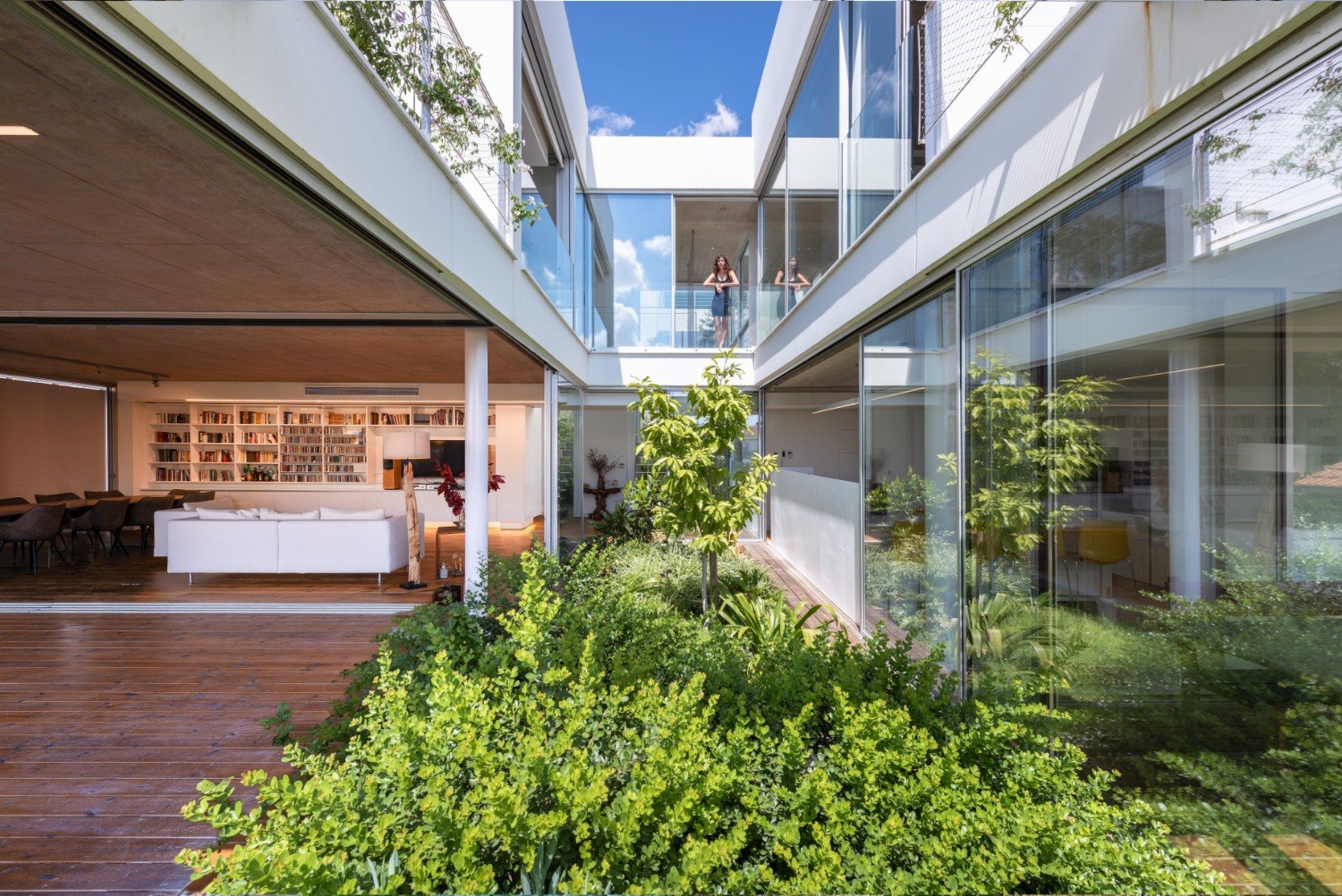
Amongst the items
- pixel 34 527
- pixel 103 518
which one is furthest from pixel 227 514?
pixel 103 518

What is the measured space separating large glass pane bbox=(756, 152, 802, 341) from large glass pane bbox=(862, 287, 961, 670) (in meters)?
3.22

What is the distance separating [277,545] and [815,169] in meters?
7.88

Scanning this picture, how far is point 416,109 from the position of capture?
3264 mm

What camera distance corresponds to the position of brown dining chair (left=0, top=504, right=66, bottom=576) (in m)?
7.11

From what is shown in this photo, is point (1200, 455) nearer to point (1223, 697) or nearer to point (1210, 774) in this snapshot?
point (1223, 697)

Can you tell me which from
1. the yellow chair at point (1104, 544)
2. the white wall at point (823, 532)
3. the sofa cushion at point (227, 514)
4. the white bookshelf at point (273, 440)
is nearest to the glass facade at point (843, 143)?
the white wall at point (823, 532)

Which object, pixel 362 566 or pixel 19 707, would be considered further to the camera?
pixel 362 566

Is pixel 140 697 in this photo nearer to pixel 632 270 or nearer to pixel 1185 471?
pixel 1185 471

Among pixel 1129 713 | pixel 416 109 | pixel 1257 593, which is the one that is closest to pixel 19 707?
pixel 416 109

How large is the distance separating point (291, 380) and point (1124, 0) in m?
12.2

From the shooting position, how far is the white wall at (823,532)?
5887mm

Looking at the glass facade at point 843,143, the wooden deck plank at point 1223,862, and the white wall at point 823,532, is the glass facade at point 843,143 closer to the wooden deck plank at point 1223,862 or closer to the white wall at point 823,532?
the white wall at point 823,532

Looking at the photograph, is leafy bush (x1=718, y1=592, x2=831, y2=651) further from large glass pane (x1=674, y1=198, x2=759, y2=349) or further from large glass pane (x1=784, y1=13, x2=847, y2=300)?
large glass pane (x1=674, y1=198, x2=759, y2=349)

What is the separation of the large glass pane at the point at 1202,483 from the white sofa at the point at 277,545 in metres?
6.56
